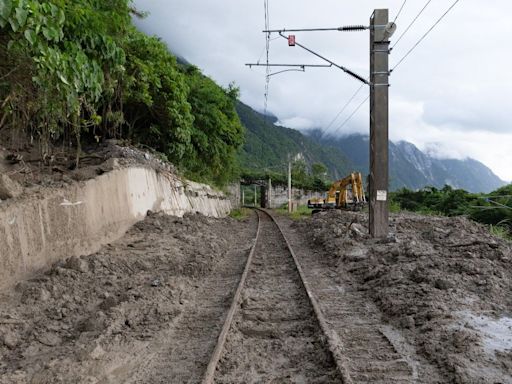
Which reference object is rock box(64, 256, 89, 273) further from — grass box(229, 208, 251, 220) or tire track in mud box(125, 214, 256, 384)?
grass box(229, 208, 251, 220)

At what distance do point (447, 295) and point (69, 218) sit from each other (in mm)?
6481

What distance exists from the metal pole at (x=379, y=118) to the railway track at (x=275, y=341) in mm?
5683

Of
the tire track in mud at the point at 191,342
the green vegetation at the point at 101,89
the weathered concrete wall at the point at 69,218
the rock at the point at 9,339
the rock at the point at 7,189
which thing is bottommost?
the tire track in mud at the point at 191,342

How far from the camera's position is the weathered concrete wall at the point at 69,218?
6.09 metres

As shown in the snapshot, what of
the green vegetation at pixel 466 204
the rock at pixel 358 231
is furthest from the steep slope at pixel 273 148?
the rock at pixel 358 231

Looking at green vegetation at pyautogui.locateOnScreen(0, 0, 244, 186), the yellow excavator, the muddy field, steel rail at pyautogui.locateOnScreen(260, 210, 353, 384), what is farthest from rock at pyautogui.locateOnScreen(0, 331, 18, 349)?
the yellow excavator

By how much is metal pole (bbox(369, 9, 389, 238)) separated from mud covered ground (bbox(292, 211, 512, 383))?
1.41 metres

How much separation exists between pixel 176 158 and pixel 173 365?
1829 cm

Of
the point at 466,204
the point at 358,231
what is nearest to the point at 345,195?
the point at 466,204

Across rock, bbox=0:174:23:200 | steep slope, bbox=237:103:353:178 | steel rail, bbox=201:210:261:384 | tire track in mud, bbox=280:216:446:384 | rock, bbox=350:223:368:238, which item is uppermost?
steep slope, bbox=237:103:353:178

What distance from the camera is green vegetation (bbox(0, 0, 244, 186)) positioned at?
5.67 meters

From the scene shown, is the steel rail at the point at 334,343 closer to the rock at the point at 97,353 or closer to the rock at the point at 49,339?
the rock at the point at 97,353

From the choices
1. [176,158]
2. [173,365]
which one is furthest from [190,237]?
[176,158]

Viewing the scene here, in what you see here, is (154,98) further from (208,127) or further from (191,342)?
(191,342)
